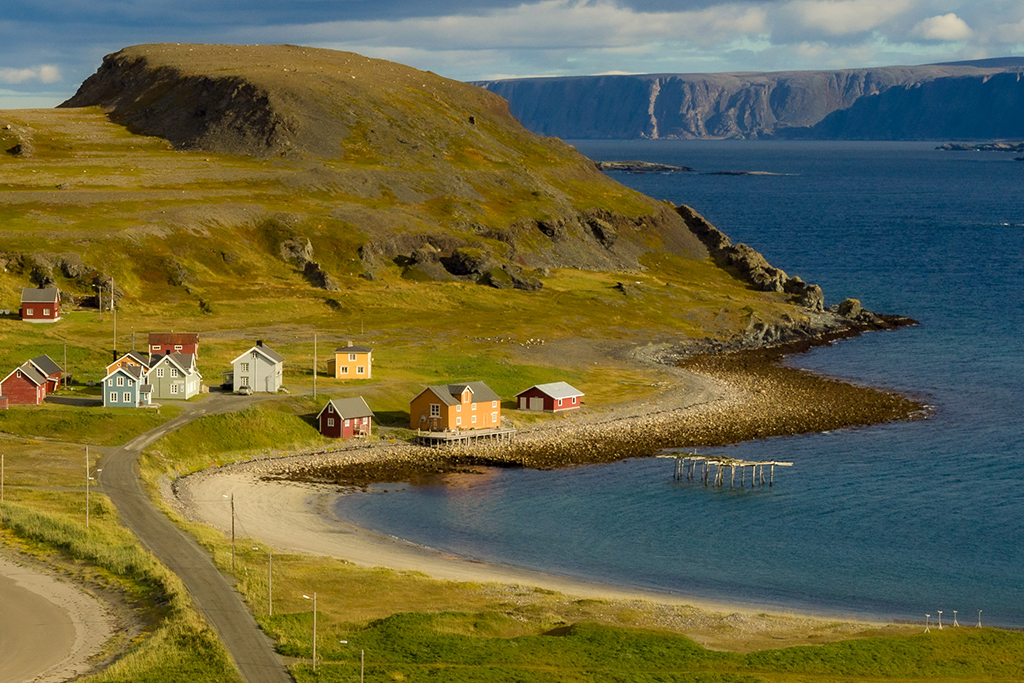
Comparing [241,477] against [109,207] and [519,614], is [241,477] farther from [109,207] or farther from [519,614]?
[109,207]

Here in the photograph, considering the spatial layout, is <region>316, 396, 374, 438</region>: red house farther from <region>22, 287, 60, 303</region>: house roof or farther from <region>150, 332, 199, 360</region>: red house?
<region>22, 287, 60, 303</region>: house roof

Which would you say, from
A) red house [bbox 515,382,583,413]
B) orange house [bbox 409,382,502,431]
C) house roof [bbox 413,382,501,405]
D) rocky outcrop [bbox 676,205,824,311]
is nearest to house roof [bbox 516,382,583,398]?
red house [bbox 515,382,583,413]

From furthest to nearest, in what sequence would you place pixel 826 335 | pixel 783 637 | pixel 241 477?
pixel 826 335
pixel 241 477
pixel 783 637

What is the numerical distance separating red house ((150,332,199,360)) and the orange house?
23427mm

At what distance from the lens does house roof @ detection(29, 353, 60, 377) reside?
104 meters

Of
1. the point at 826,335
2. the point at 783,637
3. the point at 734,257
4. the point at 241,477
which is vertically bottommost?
the point at 783,637

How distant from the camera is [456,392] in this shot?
10525 centimetres

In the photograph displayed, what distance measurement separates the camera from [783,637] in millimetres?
60844

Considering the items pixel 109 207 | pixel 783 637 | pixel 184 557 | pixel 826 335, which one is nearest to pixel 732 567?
pixel 783 637

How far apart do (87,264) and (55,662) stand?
98.0 meters

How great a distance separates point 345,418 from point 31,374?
26558 millimetres

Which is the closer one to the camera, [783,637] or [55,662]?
[55,662]

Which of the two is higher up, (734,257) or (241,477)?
(734,257)

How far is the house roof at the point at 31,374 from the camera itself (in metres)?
101
